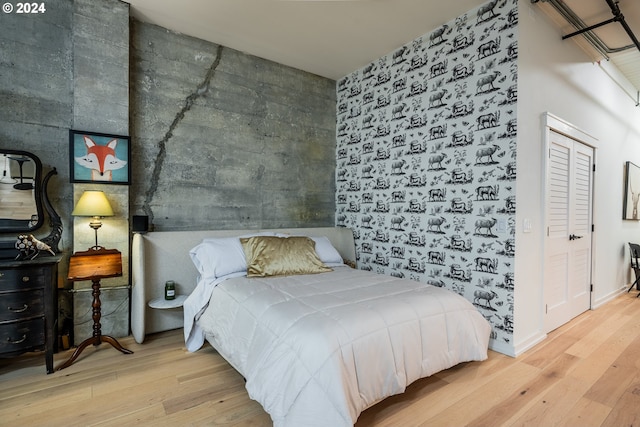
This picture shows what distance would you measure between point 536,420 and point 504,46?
2.81 m

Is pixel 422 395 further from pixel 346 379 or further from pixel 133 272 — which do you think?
pixel 133 272

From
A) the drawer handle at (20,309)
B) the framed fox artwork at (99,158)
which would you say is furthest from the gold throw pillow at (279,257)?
the drawer handle at (20,309)

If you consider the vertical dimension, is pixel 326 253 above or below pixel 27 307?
above

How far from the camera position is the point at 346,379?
153 cm

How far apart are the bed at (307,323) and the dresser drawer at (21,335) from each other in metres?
0.67

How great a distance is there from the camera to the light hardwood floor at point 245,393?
1.78 m

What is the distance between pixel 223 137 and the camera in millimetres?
3504

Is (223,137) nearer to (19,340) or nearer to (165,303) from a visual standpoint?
(165,303)

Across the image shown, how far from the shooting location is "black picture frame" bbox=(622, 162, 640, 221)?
4.48 meters

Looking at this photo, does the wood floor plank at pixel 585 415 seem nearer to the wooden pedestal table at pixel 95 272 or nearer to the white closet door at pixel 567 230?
the white closet door at pixel 567 230

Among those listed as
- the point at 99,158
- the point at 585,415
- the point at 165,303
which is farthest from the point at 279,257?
the point at 585,415

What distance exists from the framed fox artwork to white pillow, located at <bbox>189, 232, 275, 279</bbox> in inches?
37.1

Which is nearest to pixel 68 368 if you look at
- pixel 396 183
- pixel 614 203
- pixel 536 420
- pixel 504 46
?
pixel 536 420

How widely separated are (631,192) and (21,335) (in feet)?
24.1
